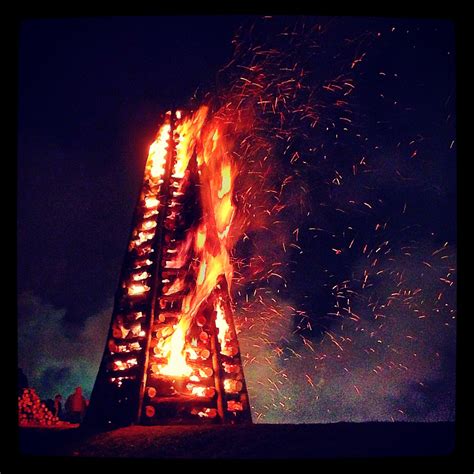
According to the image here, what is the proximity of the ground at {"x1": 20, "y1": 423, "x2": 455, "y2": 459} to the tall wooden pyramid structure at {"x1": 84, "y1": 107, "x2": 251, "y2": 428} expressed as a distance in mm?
625

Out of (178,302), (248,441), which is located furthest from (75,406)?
(248,441)

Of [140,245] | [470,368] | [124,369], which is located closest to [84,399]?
[124,369]

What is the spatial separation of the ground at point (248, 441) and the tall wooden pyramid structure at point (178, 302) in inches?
24.6

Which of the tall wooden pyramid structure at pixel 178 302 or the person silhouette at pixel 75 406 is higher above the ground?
the tall wooden pyramid structure at pixel 178 302

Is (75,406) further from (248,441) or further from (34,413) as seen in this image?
(248,441)

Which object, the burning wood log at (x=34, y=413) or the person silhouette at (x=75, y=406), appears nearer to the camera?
the burning wood log at (x=34, y=413)

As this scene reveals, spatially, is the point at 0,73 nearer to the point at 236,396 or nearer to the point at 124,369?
the point at 124,369

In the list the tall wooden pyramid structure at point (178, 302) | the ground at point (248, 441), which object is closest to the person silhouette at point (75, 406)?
the tall wooden pyramid structure at point (178, 302)

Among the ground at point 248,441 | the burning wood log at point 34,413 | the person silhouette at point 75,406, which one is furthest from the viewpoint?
the person silhouette at point 75,406

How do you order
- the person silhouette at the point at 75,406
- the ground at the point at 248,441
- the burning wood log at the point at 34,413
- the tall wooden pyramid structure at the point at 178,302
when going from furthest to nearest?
the person silhouette at the point at 75,406 < the burning wood log at the point at 34,413 < the tall wooden pyramid structure at the point at 178,302 < the ground at the point at 248,441

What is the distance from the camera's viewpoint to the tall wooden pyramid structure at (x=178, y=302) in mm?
10391

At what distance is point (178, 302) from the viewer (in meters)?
10.8

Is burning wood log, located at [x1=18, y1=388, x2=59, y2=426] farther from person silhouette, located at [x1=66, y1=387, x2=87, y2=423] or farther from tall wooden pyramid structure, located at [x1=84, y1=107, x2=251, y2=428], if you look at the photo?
tall wooden pyramid structure, located at [x1=84, y1=107, x2=251, y2=428]

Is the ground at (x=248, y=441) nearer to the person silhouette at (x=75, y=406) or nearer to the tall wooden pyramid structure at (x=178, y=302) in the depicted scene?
the tall wooden pyramid structure at (x=178, y=302)
